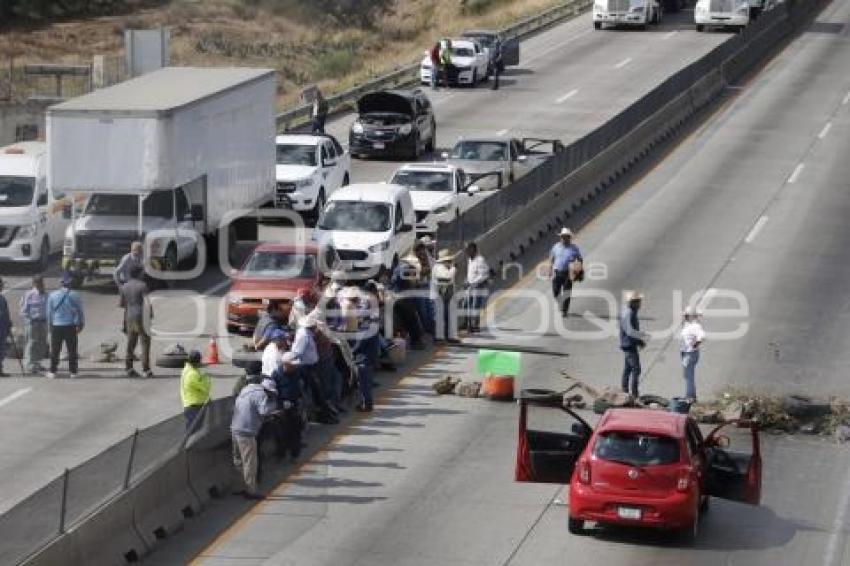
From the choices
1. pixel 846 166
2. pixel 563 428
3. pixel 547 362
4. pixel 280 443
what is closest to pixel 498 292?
pixel 547 362

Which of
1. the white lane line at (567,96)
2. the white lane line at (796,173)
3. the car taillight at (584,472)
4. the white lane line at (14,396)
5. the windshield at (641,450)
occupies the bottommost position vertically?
the white lane line at (14,396)

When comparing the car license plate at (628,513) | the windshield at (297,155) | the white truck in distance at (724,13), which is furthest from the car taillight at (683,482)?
the white truck in distance at (724,13)

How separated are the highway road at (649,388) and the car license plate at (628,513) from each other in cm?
43

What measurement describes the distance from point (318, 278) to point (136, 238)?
13.8 ft

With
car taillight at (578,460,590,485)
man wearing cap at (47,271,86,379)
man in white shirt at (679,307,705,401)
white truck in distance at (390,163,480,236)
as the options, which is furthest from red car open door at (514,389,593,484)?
white truck in distance at (390,163,480,236)

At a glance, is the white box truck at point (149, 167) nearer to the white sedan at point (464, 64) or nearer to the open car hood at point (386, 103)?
the open car hood at point (386, 103)

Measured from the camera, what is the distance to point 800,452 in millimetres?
25453

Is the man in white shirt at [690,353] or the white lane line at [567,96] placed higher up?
the man in white shirt at [690,353]

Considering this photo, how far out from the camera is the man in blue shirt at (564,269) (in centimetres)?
3394

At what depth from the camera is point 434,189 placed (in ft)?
→ 137

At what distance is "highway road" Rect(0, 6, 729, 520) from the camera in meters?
25.8

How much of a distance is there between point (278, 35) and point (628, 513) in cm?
8770

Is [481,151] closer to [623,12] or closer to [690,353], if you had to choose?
[690,353]

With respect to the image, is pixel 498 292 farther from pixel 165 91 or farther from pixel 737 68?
pixel 737 68
